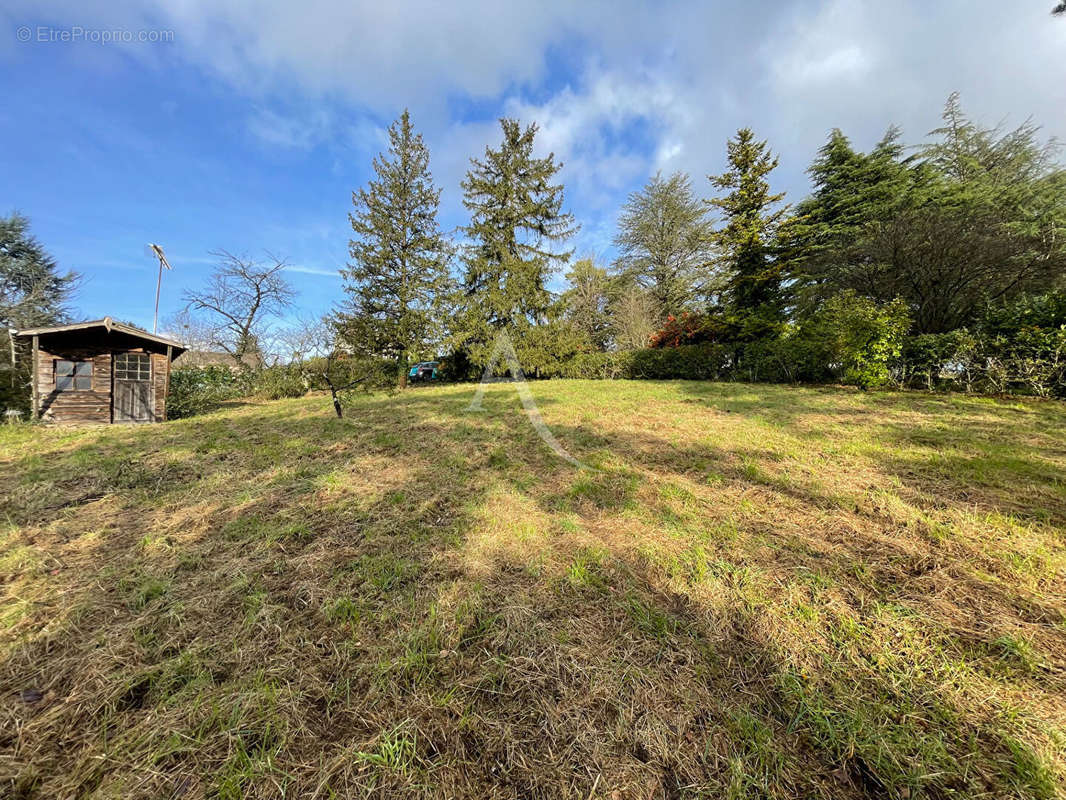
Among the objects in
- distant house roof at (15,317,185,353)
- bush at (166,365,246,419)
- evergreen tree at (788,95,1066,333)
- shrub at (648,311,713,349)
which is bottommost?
bush at (166,365,246,419)

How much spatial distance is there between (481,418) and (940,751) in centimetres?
690

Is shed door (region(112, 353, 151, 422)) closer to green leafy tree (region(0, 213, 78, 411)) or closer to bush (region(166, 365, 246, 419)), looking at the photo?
bush (region(166, 365, 246, 419))

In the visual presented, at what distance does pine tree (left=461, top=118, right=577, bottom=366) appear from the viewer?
17.4 meters

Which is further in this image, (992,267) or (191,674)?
(992,267)

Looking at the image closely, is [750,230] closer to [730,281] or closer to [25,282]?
[730,281]

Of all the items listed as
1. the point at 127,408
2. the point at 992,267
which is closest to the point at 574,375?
the point at 992,267

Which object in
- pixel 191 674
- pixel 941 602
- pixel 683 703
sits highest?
pixel 941 602

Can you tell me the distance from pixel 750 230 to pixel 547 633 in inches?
674

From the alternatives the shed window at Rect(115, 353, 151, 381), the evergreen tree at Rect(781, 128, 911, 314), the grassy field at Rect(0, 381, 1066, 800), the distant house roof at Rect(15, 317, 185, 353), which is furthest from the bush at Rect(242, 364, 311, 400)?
the evergreen tree at Rect(781, 128, 911, 314)

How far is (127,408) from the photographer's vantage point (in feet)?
29.8

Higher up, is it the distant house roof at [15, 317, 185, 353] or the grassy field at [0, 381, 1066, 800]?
the distant house roof at [15, 317, 185, 353]

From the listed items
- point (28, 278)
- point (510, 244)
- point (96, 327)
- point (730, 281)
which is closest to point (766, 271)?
point (730, 281)

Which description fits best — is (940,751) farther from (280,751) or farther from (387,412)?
(387,412)

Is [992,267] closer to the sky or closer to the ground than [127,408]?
closer to the sky
